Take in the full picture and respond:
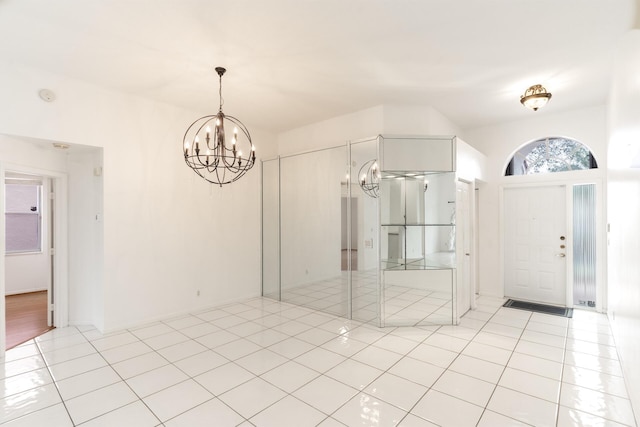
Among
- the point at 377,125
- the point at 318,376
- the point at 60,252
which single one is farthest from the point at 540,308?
the point at 60,252

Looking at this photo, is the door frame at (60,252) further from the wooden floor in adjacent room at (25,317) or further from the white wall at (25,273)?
the white wall at (25,273)

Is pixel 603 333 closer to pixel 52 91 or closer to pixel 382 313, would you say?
pixel 382 313

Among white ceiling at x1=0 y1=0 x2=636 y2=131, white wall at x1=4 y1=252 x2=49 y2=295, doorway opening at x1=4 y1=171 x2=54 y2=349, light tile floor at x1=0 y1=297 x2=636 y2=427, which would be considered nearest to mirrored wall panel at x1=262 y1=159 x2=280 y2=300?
light tile floor at x1=0 y1=297 x2=636 y2=427

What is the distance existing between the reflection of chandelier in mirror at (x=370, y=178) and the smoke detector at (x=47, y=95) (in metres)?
3.83

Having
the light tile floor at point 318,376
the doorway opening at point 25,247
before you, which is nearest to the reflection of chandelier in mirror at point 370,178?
the light tile floor at point 318,376

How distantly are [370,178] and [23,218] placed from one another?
7.06 m

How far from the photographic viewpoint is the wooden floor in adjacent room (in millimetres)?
3794

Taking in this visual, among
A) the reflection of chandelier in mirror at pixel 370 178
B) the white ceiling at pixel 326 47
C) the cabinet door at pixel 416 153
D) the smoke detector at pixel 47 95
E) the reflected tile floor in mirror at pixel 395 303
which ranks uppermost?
the white ceiling at pixel 326 47

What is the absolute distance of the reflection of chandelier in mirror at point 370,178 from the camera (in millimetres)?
4211

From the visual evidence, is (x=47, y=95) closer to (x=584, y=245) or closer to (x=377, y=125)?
(x=377, y=125)

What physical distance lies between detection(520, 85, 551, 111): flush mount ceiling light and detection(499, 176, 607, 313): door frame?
1669 mm

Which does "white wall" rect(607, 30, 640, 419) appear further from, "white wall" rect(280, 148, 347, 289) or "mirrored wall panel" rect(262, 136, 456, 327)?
"white wall" rect(280, 148, 347, 289)

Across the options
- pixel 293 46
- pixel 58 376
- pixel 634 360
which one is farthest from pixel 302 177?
pixel 634 360

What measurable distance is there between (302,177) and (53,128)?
128 inches
